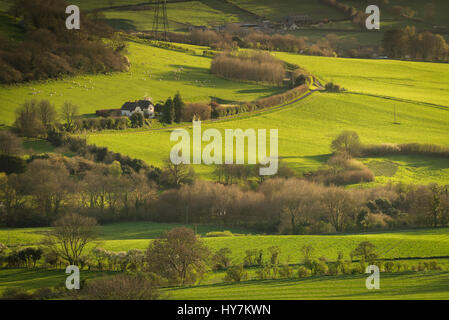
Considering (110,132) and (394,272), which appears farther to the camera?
(110,132)

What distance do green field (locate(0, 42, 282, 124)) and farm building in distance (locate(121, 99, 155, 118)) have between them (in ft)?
8.80

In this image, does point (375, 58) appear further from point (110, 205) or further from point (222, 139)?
point (110, 205)

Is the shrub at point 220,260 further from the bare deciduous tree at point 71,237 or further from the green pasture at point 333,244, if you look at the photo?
the bare deciduous tree at point 71,237

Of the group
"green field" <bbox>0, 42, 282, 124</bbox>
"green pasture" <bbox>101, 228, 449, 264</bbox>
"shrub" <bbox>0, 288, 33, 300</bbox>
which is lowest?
"shrub" <bbox>0, 288, 33, 300</bbox>

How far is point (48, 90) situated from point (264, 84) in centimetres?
2750

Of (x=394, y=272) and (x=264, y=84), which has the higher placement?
(x=264, y=84)

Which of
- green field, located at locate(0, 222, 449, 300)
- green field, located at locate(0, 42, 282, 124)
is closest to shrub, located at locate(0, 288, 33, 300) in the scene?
green field, located at locate(0, 222, 449, 300)

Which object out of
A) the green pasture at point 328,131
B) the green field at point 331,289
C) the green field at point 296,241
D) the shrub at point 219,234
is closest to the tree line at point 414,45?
the green pasture at point 328,131

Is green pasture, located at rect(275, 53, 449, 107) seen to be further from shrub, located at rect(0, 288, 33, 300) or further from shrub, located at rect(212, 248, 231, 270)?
shrub, located at rect(0, 288, 33, 300)


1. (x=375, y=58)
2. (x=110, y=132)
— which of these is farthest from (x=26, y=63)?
(x=375, y=58)

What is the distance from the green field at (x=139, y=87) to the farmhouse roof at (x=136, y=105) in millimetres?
2549

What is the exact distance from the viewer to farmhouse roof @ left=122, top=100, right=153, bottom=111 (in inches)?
2778

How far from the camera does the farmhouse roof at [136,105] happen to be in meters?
70.6
